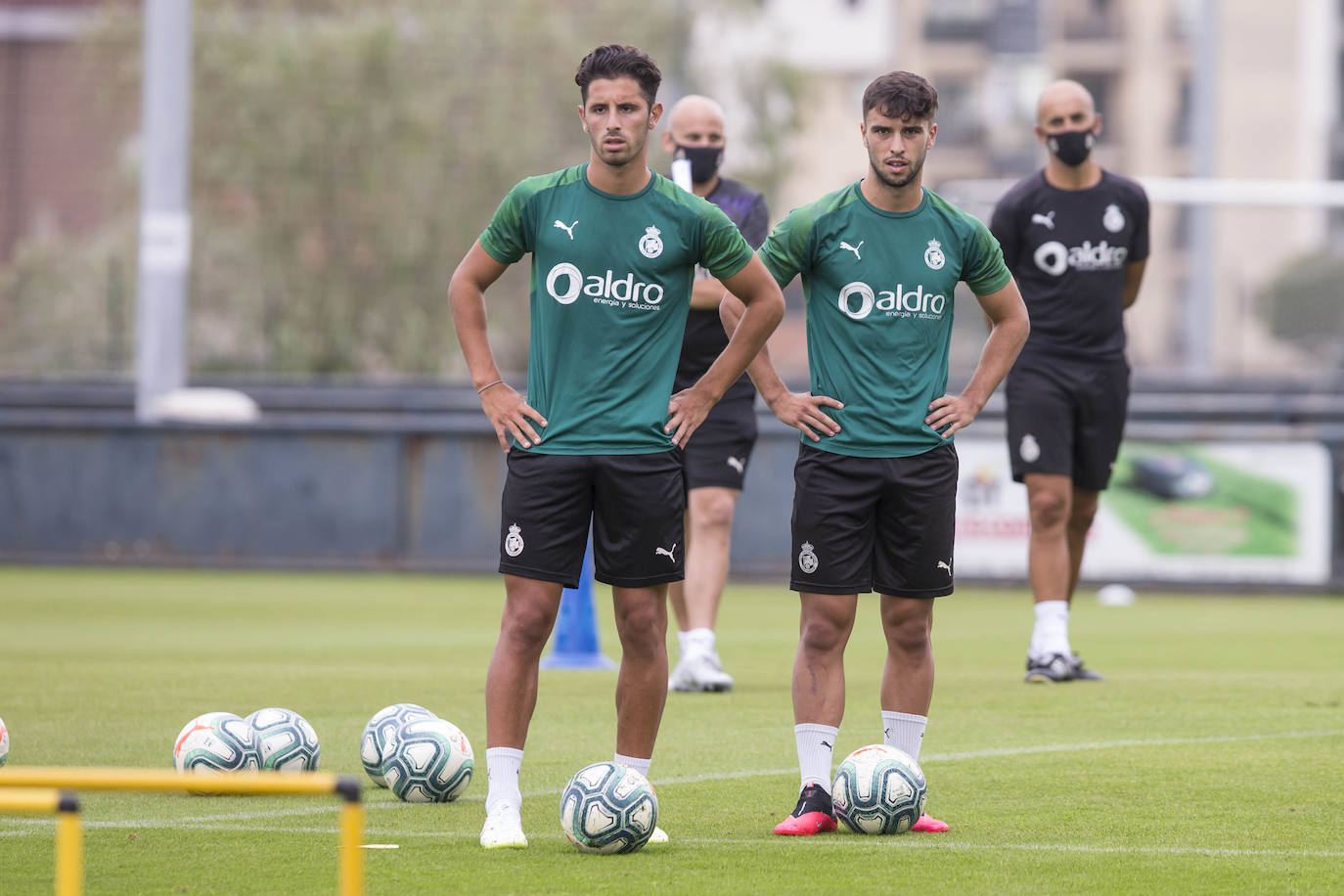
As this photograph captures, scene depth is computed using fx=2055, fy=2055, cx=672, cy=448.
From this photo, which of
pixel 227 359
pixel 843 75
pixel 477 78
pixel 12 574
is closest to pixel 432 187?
pixel 477 78

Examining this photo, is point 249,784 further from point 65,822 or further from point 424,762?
point 424,762

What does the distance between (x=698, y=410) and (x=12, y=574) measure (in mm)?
13125

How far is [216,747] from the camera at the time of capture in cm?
664

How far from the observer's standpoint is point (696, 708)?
8875 millimetres

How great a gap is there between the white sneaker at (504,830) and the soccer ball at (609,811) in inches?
5.4

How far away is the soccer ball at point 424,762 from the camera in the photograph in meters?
6.48

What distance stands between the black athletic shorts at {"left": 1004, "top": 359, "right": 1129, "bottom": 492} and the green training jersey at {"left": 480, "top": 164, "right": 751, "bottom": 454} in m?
4.19

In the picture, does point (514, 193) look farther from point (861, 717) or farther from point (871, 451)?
point (861, 717)

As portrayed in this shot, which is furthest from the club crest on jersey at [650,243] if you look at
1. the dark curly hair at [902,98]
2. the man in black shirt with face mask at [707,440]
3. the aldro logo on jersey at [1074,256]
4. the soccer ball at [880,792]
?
the aldro logo on jersey at [1074,256]

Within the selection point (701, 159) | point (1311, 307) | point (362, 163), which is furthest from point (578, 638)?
point (362, 163)

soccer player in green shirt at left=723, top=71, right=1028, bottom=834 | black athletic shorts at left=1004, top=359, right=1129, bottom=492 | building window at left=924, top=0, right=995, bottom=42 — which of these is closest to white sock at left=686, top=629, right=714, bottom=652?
black athletic shorts at left=1004, top=359, right=1129, bottom=492

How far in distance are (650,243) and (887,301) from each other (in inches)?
30.6

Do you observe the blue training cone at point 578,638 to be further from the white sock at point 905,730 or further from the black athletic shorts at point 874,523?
the black athletic shorts at point 874,523

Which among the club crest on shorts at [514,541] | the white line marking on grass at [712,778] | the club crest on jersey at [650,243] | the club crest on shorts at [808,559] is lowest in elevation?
the white line marking on grass at [712,778]
